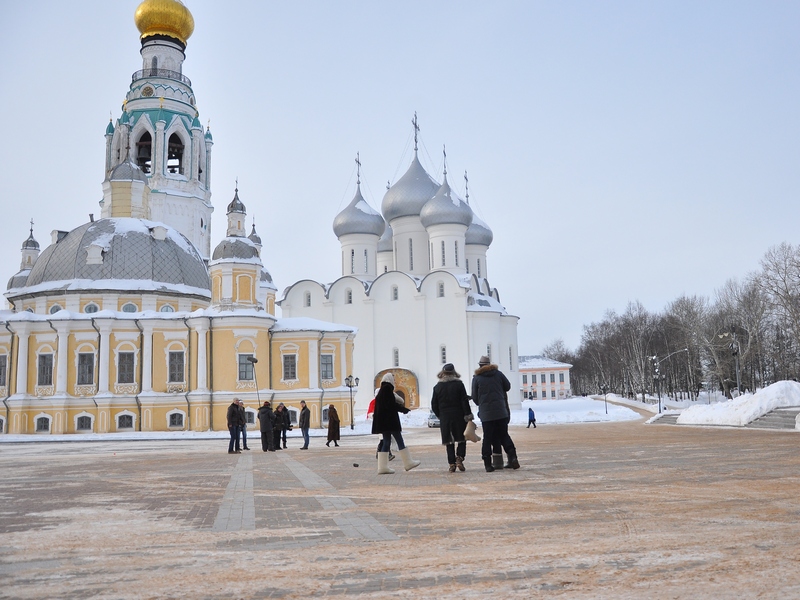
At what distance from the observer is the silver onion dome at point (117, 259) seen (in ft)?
138

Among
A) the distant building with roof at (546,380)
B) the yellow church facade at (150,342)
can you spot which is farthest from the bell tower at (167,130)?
the distant building with roof at (546,380)

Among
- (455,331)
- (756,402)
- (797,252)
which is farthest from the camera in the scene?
(455,331)

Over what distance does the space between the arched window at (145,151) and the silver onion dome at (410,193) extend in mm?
17914

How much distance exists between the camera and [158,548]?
5.60m

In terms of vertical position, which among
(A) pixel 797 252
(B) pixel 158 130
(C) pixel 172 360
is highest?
(B) pixel 158 130

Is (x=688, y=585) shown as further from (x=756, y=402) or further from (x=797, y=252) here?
(x=797, y=252)

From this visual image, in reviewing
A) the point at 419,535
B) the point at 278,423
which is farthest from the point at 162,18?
the point at 419,535

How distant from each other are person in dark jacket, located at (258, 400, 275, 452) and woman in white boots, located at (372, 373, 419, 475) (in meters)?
9.00

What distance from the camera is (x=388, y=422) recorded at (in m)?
11.7

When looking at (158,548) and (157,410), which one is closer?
(158,548)

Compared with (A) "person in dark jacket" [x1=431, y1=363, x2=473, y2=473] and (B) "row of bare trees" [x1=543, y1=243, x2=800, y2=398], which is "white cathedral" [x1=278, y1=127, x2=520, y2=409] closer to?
(B) "row of bare trees" [x1=543, y1=243, x2=800, y2=398]

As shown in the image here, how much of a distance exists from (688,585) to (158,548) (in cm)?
353

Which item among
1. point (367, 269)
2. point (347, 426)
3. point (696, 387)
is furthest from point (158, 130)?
point (696, 387)

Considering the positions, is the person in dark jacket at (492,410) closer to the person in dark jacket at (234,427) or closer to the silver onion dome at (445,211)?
the person in dark jacket at (234,427)
